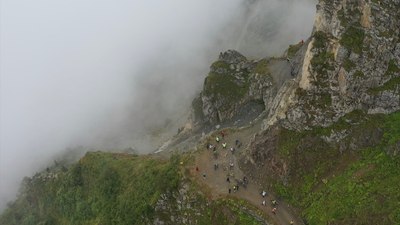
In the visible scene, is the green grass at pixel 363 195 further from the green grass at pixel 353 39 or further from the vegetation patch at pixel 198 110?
the vegetation patch at pixel 198 110

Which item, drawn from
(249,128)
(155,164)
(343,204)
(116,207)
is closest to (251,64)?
(249,128)

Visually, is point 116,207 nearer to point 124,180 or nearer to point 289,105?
point 124,180

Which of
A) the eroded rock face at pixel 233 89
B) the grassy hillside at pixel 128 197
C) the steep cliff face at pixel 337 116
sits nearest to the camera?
the steep cliff face at pixel 337 116

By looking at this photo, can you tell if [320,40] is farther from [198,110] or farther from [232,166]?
[198,110]

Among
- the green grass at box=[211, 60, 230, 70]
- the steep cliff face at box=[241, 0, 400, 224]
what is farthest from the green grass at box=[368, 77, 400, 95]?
the green grass at box=[211, 60, 230, 70]

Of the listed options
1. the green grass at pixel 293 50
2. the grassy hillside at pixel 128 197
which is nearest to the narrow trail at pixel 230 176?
the grassy hillside at pixel 128 197

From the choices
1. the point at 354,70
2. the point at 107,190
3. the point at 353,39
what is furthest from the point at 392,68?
the point at 107,190

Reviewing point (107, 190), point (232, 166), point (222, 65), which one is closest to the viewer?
point (232, 166)
